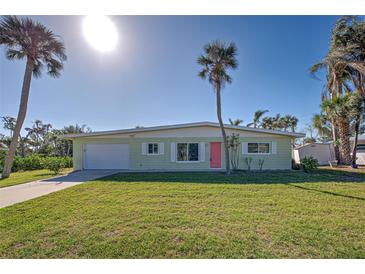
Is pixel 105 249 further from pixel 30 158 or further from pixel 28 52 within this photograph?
pixel 30 158

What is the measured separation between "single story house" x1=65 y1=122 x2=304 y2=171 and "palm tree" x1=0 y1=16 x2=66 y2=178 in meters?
3.33

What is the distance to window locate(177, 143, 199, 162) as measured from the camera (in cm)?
1209

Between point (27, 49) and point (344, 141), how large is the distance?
2314 cm

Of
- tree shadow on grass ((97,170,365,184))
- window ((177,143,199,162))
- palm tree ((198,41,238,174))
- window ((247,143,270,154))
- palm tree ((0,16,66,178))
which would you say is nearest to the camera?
tree shadow on grass ((97,170,365,184))

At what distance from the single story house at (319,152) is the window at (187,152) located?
11.2 meters

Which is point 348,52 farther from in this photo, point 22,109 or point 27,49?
point 22,109

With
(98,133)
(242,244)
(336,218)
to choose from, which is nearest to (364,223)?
(336,218)

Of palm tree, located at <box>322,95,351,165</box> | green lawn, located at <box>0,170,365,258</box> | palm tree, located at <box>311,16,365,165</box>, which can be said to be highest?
palm tree, located at <box>311,16,365,165</box>

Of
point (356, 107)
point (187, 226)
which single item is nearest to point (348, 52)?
point (356, 107)

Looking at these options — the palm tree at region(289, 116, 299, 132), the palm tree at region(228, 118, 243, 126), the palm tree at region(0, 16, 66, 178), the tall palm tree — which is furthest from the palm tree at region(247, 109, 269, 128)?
the palm tree at region(0, 16, 66, 178)

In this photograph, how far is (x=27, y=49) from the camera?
10344 millimetres

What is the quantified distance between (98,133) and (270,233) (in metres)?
12.2

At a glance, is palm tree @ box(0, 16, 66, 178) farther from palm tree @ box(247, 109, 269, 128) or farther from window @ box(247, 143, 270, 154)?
palm tree @ box(247, 109, 269, 128)

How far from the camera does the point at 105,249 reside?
8.43 ft
